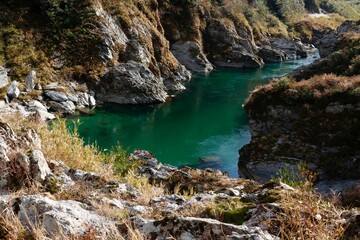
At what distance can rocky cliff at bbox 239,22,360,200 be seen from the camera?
19.6m

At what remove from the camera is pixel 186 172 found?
536 inches

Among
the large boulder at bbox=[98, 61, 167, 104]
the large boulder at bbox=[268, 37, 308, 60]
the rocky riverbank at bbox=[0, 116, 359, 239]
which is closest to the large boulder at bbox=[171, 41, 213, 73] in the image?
the large boulder at bbox=[98, 61, 167, 104]

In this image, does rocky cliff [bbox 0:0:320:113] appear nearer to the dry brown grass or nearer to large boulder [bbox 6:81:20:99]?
large boulder [bbox 6:81:20:99]

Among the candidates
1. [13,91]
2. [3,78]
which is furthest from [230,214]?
[3,78]

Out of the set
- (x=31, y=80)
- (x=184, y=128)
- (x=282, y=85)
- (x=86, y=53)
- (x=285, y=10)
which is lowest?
(x=184, y=128)

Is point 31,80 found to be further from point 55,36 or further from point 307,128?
point 307,128

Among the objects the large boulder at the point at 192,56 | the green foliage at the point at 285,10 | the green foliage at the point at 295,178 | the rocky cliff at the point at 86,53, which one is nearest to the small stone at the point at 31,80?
the rocky cliff at the point at 86,53

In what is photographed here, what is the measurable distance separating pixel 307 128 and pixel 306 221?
17.7 metres

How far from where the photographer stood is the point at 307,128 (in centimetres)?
2133

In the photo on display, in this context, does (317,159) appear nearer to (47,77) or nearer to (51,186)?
(51,186)

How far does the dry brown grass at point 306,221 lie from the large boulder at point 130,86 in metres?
37.8

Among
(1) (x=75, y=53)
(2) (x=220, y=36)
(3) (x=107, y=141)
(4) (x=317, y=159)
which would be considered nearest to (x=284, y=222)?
(4) (x=317, y=159)

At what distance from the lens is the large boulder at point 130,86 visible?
138 feet

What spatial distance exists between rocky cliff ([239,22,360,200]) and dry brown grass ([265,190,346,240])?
14.5 metres
